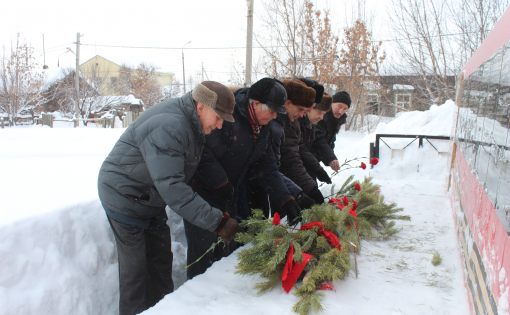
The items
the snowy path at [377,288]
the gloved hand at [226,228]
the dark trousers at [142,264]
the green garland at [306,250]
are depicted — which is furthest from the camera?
the dark trousers at [142,264]

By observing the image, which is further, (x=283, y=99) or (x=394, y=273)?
(x=283, y=99)

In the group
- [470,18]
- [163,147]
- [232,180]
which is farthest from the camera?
[470,18]

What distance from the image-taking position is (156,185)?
7.57 feet

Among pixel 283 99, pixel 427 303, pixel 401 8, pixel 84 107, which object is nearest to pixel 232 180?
pixel 283 99

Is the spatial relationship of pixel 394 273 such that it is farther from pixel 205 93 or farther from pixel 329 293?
pixel 205 93

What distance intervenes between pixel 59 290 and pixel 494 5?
14.9m

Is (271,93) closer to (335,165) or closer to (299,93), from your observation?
(299,93)

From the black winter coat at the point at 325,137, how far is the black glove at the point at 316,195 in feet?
4.34

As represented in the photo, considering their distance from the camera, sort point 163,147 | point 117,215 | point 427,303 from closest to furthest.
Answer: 1. point 427,303
2. point 163,147
3. point 117,215

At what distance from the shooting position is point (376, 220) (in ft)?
11.3

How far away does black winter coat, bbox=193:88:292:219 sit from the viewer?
2955 millimetres

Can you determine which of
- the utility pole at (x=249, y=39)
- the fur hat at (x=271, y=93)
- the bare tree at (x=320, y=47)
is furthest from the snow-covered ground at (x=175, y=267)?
the bare tree at (x=320, y=47)

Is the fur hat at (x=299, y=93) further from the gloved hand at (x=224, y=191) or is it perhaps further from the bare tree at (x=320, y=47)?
the bare tree at (x=320, y=47)

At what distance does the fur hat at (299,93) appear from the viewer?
317cm
